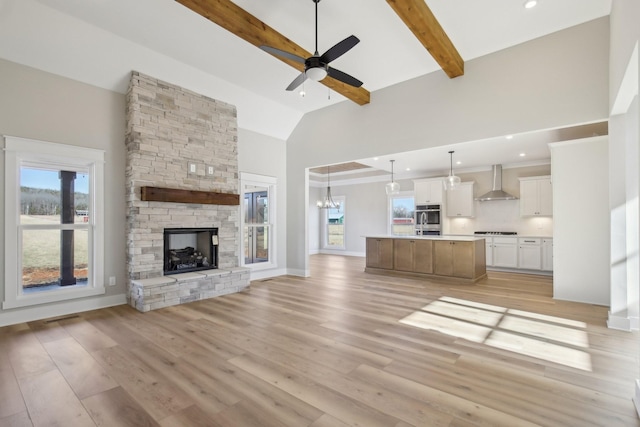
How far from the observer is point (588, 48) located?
386 centimetres

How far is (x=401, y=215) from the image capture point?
10.4 m

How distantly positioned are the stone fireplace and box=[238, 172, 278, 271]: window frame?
18.2 inches

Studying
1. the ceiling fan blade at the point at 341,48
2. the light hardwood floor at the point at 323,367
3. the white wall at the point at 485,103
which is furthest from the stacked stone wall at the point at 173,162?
the ceiling fan blade at the point at 341,48

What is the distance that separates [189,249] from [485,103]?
5.45m

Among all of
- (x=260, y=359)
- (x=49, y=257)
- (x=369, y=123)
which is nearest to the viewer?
(x=260, y=359)

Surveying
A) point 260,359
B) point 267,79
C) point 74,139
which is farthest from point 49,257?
point 267,79

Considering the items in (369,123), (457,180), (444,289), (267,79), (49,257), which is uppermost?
(267,79)

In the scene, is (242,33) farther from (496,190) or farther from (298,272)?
(496,190)

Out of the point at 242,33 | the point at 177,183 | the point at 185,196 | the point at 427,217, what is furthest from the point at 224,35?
the point at 427,217

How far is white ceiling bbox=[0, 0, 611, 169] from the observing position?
11.6 feet

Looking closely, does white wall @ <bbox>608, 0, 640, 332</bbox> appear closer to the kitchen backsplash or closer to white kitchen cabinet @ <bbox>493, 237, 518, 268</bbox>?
white kitchen cabinet @ <bbox>493, 237, 518, 268</bbox>

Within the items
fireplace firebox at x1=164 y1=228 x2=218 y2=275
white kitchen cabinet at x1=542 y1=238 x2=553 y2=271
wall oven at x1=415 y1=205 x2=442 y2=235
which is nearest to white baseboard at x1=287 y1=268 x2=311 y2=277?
fireplace firebox at x1=164 y1=228 x2=218 y2=275

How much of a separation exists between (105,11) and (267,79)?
91.9 inches

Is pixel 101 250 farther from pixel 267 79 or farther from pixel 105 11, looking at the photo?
pixel 267 79
